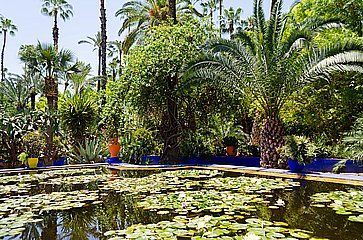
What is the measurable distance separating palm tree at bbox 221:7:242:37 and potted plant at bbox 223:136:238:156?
1182cm

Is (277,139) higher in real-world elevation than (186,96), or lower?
lower

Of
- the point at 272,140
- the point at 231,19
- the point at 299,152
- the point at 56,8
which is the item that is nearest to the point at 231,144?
the point at 272,140

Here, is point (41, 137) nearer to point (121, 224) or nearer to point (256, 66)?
point (256, 66)

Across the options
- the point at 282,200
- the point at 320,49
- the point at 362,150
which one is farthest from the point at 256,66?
the point at 282,200

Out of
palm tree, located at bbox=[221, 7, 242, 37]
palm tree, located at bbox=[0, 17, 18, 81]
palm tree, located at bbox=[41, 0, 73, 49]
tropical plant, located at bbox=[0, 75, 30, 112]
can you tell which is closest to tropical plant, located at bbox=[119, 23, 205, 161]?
tropical plant, located at bbox=[0, 75, 30, 112]

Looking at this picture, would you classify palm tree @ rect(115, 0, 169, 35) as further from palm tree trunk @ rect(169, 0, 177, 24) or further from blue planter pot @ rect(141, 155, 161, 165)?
blue planter pot @ rect(141, 155, 161, 165)

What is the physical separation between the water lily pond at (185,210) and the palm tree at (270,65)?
252 centimetres

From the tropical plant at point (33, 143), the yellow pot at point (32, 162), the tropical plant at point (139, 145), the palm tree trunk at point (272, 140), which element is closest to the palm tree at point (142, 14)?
the tropical plant at point (139, 145)

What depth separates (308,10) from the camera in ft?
40.5

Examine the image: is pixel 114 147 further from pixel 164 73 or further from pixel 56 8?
pixel 56 8

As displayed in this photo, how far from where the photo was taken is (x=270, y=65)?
351 inches

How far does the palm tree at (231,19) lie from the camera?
22.3m

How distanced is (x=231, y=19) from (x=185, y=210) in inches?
778

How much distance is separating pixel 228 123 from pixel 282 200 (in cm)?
749
